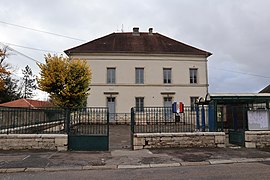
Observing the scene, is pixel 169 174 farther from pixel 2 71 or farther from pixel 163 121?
pixel 2 71

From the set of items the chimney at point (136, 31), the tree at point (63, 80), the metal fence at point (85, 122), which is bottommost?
the metal fence at point (85, 122)

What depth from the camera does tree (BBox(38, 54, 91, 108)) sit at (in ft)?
56.5

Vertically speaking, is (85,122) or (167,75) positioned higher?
(167,75)

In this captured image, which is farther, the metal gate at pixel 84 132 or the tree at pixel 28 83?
the tree at pixel 28 83

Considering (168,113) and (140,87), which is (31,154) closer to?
(168,113)

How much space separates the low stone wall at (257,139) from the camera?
11.1 meters

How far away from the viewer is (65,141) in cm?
1008

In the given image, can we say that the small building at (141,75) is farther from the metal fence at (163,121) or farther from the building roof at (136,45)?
the metal fence at (163,121)

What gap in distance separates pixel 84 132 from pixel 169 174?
519cm

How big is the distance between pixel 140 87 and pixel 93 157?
63.7 feet

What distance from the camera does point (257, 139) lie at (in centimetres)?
1116

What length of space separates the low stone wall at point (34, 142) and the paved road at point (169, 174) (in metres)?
3.14

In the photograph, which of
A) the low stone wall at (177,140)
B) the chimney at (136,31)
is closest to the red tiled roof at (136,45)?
the chimney at (136,31)

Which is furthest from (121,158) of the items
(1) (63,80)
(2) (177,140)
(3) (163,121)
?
(1) (63,80)
